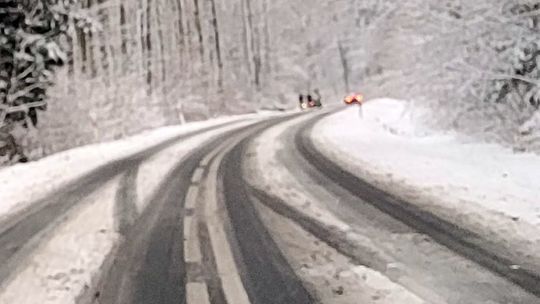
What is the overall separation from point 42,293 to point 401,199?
16.9 ft

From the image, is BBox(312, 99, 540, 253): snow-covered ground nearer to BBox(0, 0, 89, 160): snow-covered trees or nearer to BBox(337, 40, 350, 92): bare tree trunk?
BBox(0, 0, 89, 160): snow-covered trees

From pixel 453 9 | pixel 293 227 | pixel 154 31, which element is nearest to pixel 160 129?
pixel 453 9

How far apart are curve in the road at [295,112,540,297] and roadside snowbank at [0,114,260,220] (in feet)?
17.2

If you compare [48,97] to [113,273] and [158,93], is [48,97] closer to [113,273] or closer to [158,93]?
[113,273]

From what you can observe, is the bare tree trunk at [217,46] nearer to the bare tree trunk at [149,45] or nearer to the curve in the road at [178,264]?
the bare tree trunk at [149,45]

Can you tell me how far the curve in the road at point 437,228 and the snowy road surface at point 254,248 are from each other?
2 cm

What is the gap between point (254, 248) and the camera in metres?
7.19

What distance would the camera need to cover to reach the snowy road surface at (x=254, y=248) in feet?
18.6

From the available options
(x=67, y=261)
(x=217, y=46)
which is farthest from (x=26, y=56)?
(x=217, y=46)

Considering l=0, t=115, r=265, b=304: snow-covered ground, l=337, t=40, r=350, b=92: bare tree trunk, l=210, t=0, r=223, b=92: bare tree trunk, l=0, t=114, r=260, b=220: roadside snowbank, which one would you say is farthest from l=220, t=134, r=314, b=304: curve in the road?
l=337, t=40, r=350, b=92: bare tree trunk

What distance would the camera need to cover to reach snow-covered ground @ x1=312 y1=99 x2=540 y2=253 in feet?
25.8

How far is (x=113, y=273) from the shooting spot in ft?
21.6

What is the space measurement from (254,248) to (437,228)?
2051 millimetres

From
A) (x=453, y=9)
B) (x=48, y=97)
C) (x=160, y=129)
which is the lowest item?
(x=160, y=129)
